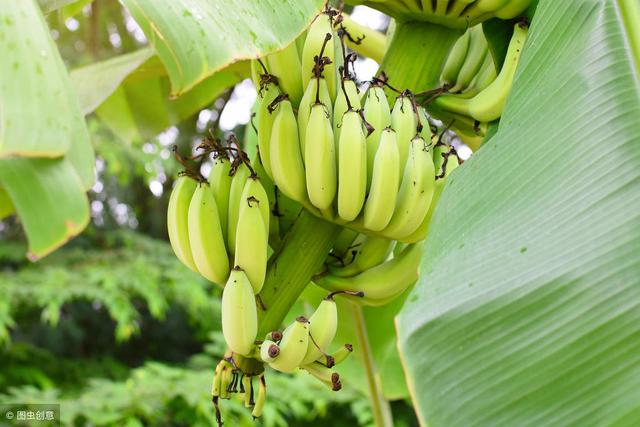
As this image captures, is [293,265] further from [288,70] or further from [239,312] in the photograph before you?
[288,70]

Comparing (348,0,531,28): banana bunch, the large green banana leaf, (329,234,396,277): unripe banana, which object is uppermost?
(348,0,531,28): banana bunch

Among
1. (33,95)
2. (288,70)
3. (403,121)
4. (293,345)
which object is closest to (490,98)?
(403,121)

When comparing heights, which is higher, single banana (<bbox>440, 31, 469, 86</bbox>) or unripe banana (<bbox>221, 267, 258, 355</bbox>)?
single banana (<bbox>440, 31, 469, 86</bbox>)

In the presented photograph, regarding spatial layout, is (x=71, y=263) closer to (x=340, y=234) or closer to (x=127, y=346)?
(x=127, y=346)

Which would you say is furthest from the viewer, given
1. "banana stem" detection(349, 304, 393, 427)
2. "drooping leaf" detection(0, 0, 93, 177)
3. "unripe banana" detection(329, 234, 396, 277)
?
"banana stem" detection(349, 304, 393, 427)

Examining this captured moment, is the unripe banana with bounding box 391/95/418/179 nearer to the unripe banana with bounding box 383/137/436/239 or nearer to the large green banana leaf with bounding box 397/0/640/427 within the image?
the unripe banana with bounding box 383/137/436/239

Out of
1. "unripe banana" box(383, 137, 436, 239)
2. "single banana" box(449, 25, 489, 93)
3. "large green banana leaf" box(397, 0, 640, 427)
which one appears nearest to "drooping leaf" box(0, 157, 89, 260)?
"large green banana leaf" box(397, 0, 640, 427)

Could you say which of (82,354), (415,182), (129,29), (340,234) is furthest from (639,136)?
(129,29)
